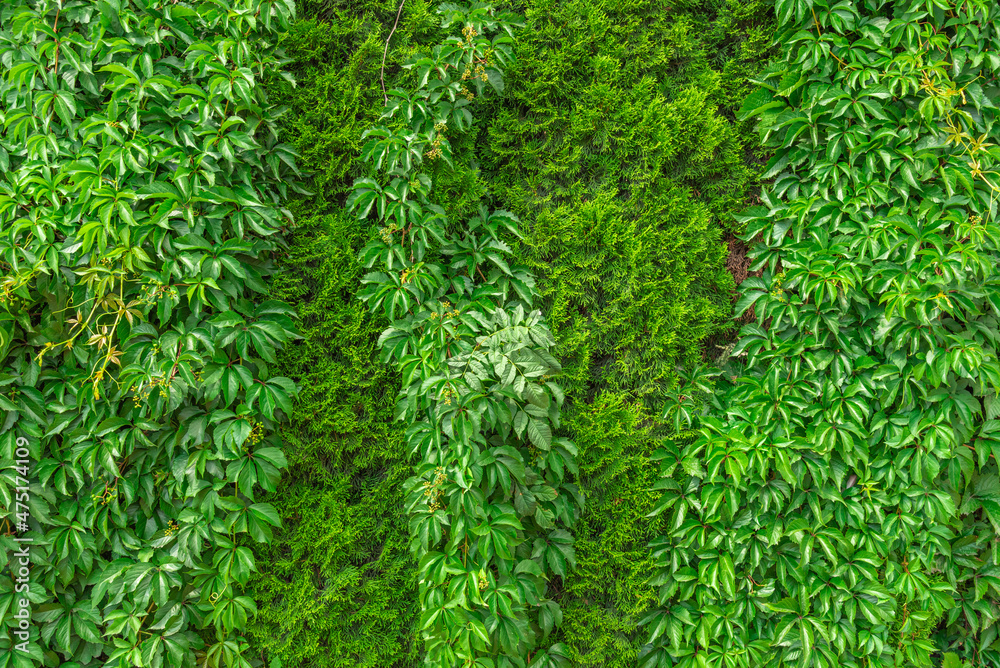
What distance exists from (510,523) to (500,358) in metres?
0.58

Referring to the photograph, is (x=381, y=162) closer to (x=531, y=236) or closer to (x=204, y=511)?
(x=531, y=236)

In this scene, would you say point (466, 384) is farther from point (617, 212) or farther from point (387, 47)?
point (387, 47)

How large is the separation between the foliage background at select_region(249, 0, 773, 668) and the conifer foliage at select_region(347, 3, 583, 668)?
0.13m

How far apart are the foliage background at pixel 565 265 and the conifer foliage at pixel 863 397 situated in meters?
0.17

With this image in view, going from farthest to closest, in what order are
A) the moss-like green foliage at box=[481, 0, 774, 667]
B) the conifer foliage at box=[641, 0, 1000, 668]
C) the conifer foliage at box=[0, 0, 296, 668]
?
the moss-like green foliage at box=[481, 0, 774, 667]
the conifer foliage at box=[641, 0, 1000, 668]
the conifer foliage at box=[0, 0, 296, 668]

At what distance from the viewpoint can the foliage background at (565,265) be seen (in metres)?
2.04

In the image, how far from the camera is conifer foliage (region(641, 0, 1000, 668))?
1.95 m

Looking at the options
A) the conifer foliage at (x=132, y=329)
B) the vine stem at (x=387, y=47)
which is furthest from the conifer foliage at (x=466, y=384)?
the conifer foliage at (x=132, y=329)

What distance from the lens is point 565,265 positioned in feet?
7.03

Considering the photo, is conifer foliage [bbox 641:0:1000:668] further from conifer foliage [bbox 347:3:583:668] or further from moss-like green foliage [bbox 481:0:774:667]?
conifer foliage [bbox 347:3:583:668]

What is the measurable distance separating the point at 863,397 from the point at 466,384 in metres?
1.54

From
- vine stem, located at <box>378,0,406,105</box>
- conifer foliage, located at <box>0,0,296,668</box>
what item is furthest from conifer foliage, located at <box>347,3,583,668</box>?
conifer foliage, located at <box>0,0,296,668</box>

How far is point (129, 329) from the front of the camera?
1.88 m

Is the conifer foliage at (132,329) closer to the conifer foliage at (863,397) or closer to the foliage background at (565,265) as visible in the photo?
the foliage background at (565,265)
